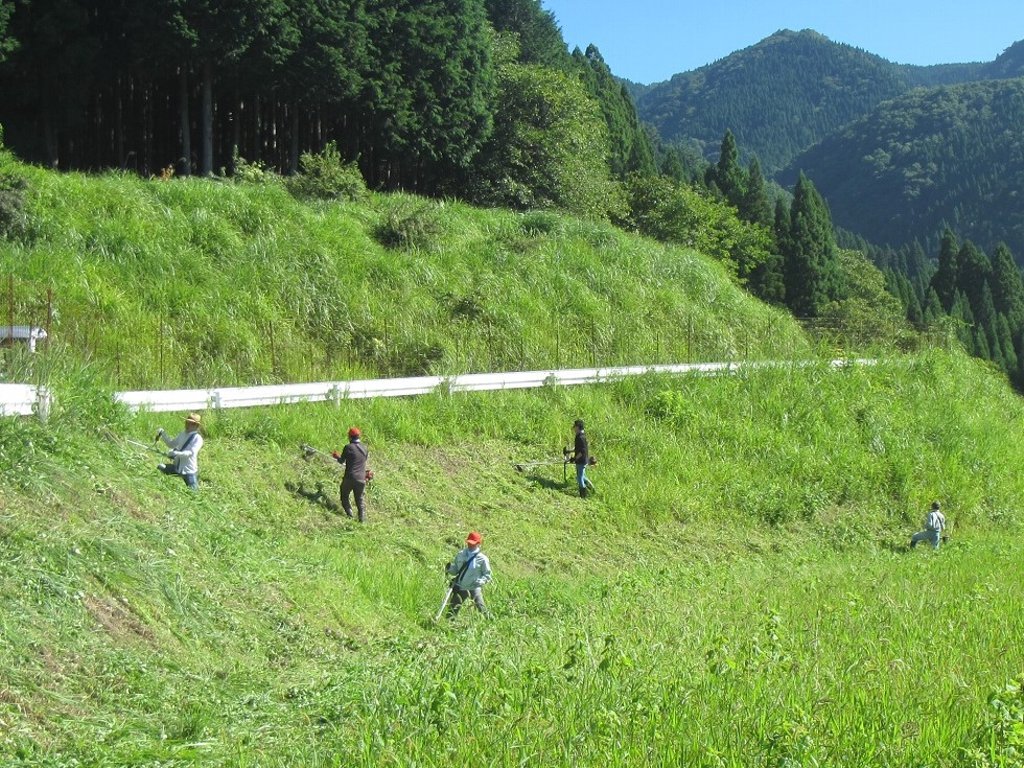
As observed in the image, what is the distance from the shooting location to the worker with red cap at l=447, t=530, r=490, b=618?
11.3 m

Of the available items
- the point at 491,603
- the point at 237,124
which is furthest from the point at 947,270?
the point at 491,603

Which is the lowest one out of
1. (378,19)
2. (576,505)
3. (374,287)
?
(576,505)

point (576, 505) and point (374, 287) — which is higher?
point (374, 287)

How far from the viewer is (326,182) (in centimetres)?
2861

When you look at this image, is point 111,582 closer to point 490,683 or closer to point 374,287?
point 490,683

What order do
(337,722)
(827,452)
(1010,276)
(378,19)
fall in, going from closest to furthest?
(337,722), (827,452), (378,19), (1010,276)

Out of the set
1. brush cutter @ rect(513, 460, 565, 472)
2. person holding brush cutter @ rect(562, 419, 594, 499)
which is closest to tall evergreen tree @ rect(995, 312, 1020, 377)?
brush cutter @ rect(513, 460, 565, 472)

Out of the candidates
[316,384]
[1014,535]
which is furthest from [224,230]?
[1014,535]

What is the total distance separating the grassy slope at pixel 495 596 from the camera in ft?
20.8

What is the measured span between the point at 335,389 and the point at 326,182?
12.5 metres

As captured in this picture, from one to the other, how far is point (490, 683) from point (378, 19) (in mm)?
31307

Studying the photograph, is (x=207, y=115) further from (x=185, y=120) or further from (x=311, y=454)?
(x=311, y=454)

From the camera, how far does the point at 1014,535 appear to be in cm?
2077

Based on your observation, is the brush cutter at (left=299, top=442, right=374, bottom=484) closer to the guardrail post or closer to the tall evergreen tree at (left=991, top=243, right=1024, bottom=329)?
→ the guardrail post
